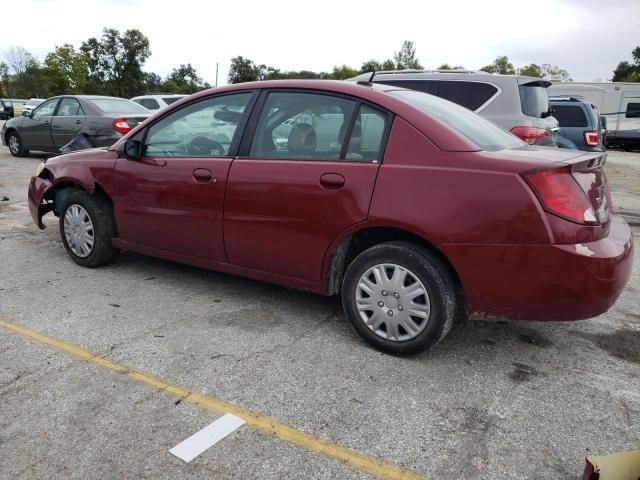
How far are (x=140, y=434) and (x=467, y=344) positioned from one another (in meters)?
2.04

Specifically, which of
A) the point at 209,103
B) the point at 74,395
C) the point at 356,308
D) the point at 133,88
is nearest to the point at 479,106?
the point at 209,103

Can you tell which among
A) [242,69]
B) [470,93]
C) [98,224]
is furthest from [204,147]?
[242,69]

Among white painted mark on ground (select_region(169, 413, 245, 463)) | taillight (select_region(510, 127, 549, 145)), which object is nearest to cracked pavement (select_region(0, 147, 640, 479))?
white painted mark on ground (select_region(169, 413, 245, 463))

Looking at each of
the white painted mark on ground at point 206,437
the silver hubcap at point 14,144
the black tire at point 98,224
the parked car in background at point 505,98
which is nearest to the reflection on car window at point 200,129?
the black tire at point 98,224

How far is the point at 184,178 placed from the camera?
4113 mm

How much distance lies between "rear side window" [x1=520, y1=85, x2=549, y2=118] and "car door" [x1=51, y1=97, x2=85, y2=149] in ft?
28.9

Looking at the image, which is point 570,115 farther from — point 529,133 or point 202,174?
point 202,174

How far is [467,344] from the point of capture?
11.7 feet

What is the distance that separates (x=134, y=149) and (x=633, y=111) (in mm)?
24214

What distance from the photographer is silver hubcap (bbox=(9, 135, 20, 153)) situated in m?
13.8

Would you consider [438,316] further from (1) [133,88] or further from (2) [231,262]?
(1) [133,88]

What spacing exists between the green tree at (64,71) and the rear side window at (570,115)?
5951 cm

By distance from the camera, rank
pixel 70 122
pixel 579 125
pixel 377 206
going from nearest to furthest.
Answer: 1. pixel 377 206
2. pixel 579 125
3. pixel 70 122

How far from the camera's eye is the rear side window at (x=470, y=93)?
7.19 m
